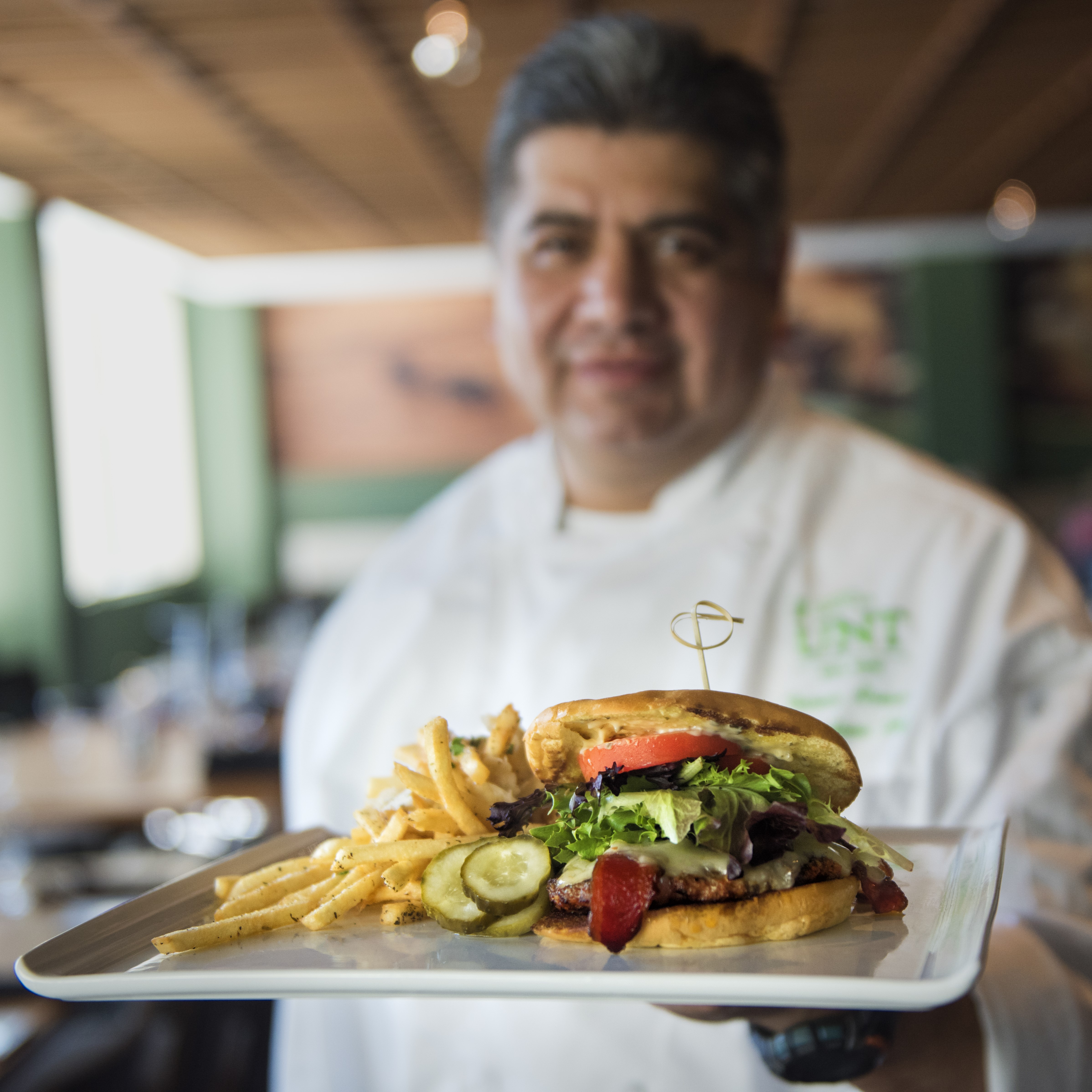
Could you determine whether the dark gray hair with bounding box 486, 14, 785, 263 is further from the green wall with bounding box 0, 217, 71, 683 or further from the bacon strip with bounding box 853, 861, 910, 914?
the green wall with bounding box 0, 217, 71, 683

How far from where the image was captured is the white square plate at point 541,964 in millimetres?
910

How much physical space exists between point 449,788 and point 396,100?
533cm

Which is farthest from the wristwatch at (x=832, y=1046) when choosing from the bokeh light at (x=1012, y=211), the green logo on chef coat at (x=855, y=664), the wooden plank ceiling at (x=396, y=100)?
the bokeh light at (x=1012, y=211)

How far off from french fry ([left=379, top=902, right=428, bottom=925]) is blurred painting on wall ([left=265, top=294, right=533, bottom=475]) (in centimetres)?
968

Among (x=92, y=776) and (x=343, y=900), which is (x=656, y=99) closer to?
(x=343, y=900)

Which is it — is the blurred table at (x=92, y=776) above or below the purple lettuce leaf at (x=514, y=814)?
below

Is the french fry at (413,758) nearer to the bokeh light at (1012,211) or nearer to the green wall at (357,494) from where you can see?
the bokeh light at (1012,211)

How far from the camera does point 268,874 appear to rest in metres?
1.26

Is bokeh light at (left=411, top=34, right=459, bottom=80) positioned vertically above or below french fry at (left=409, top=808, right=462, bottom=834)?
above

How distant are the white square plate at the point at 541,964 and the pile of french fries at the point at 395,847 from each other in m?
0.02

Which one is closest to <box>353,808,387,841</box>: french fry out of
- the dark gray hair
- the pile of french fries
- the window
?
the pile of french fries

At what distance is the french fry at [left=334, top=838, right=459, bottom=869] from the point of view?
1.20m

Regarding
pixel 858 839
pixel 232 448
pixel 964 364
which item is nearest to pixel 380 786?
pixel 858 839

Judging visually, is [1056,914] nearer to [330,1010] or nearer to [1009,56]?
[330,1010]
